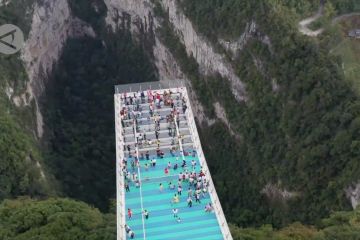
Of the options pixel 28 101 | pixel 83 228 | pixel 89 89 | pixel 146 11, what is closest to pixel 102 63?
pixel 89 89

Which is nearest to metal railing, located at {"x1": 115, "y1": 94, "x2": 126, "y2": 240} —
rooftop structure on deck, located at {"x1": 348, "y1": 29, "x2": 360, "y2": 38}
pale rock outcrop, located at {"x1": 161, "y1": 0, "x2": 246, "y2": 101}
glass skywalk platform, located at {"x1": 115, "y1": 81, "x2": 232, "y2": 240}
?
glass skywalk platform, located at {"x1": 115, "y1": 81, "x2": 232, "y2": 240}

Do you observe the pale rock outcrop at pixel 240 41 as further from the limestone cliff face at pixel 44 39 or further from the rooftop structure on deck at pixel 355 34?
the limestone cliff face at pixel 44 39

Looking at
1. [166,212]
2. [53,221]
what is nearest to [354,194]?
[166,212]

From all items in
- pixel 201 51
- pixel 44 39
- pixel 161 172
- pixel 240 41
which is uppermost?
pixel 44 39

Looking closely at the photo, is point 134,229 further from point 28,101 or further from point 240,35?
point 28,101

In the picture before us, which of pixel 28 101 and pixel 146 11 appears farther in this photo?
pixel 146 11

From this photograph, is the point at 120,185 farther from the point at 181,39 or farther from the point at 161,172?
the point at 181,39

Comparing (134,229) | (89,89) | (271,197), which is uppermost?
(89,89)
